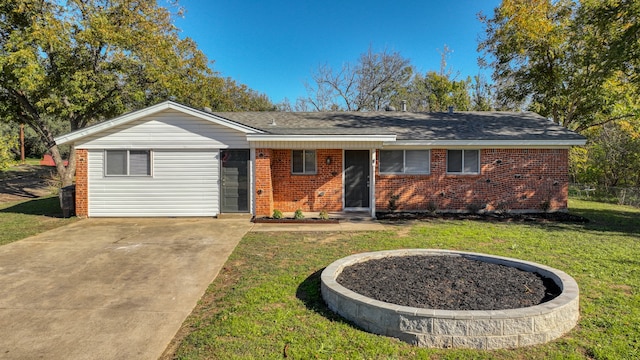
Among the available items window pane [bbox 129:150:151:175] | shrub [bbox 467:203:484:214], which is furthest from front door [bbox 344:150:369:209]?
window pane [bbox 129:150:151:175]

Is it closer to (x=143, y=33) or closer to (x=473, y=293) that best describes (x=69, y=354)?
(x=473, y=293)

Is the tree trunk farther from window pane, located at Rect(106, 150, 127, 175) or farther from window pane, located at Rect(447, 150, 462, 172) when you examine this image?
window pane, located at Rect(447, 150, 462, 172)

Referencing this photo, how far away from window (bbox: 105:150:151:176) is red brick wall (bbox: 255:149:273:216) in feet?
11.4

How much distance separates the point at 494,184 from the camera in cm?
1192

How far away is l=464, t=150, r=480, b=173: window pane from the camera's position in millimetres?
11992

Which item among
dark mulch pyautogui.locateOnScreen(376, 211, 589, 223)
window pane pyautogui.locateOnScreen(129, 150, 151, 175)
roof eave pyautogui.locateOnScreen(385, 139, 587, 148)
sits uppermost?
roof eave pyautogui.locateOnScreen(385, 139, 587, 148)

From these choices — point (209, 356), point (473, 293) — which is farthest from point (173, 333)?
point (473, 293)

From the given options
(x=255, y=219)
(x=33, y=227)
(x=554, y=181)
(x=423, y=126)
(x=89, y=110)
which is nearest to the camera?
(x=33, y=227)

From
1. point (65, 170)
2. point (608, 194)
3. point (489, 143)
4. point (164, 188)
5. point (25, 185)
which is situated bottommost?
point (608, 194)

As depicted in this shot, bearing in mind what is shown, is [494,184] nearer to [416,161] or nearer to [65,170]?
[416,161]

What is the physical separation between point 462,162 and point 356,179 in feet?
12.1

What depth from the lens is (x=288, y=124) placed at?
44.3 feet

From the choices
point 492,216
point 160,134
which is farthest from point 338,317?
point 492,216

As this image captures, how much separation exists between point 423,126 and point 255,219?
Result: 23.2 feet
